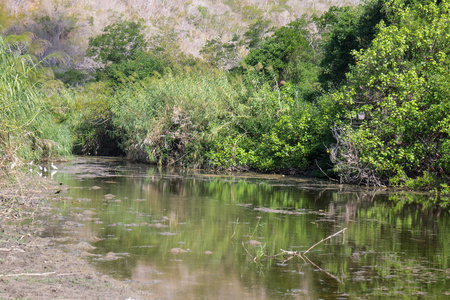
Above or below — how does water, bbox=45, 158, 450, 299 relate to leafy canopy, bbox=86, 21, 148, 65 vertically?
below

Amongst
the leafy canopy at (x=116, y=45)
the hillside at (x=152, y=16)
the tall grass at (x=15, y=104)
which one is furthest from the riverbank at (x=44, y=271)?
the hillside at (x=152, y=16)

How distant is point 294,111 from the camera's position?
80.0ft

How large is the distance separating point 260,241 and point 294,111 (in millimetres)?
15550

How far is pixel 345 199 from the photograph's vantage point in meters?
15.7

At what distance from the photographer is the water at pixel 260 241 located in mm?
6824

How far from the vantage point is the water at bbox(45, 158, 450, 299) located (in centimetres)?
682

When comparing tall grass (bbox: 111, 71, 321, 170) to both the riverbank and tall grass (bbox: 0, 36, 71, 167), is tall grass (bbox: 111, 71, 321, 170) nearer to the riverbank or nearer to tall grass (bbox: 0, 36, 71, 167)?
tall grass (bbox: 0, 36, 71, 167)

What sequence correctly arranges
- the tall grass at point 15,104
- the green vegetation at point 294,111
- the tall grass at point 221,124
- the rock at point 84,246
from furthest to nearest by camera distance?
the tall grass at point 221,124, the green vegetation at point 294,111, the tall grass at point 15,104, the rock at point 84,246

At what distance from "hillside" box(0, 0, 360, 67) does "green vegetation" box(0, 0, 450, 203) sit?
73026mm

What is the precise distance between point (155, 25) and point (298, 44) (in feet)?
294

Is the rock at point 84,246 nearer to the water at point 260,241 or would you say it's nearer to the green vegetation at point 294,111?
the water at point 260,241

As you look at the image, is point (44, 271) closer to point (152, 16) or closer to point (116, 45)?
point (116, 45)

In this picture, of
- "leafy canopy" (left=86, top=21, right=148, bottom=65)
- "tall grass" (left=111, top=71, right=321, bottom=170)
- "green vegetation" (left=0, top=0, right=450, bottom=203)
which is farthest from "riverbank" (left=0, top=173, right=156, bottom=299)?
"leafy canopy" (left=86, top=21, right=148, bottom=65)

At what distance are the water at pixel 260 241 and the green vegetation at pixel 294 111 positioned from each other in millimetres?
→ 2391
